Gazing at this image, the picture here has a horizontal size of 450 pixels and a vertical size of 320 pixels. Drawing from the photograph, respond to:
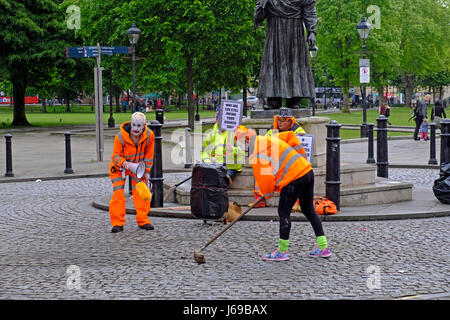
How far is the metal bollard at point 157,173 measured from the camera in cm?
1145

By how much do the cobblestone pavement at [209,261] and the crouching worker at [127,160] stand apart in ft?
0.74

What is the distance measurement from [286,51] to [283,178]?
5469 mm

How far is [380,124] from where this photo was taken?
14.4 m

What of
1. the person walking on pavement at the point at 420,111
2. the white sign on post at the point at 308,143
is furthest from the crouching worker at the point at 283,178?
the person walking on pavement at the point at 420,111

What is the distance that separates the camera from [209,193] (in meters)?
9.75

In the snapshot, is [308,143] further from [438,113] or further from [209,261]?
[438,113]

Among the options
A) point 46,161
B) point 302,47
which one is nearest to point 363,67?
point 46,161

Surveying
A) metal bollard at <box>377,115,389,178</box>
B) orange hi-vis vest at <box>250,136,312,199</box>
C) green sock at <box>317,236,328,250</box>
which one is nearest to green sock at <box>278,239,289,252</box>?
green sock at <box>317,236,328,250</box>

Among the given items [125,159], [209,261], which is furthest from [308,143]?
[209,261]

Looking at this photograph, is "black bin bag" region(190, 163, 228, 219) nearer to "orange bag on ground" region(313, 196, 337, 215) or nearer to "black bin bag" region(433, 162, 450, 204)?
"orange bag on ground" region(313, 196, 337, 215)

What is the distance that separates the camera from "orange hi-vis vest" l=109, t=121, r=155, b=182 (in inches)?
385

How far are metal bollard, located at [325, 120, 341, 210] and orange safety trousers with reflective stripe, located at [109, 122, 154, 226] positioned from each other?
2.69m

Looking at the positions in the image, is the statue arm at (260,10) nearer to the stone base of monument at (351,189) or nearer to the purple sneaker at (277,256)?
the stone base of monument at (351,189)

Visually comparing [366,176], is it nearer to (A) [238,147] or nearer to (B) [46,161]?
(A) [238,147]
